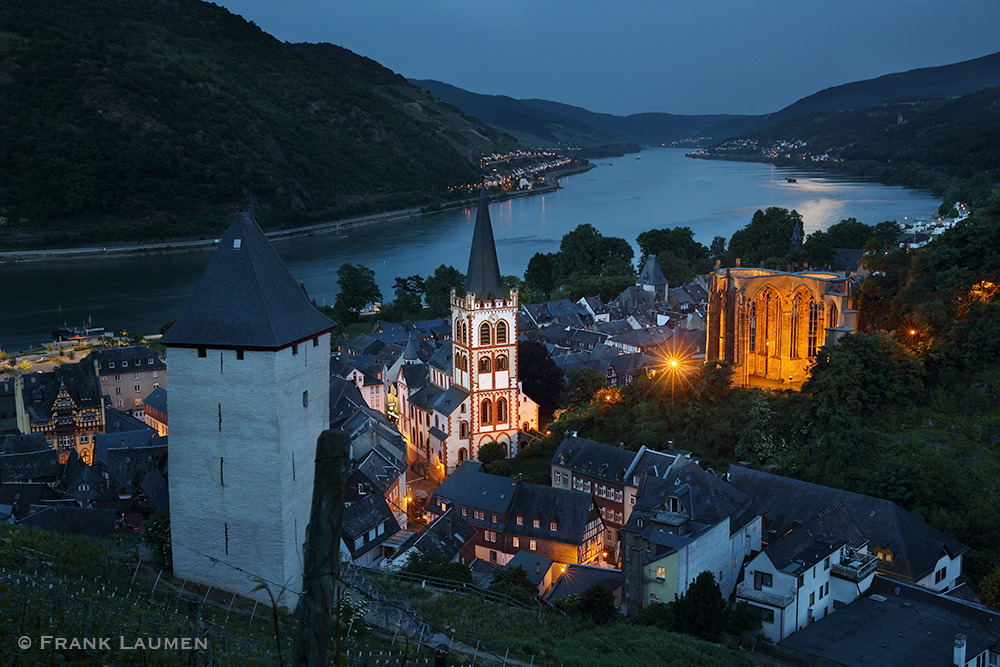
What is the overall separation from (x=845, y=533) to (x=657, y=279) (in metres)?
37.0

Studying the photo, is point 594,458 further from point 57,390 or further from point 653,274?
point 653,274

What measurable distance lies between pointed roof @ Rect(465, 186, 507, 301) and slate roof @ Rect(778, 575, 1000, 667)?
17000 millimetres

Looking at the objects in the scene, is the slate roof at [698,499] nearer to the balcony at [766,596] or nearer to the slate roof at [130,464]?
the balcony at [766,596]

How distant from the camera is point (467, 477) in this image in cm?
2416

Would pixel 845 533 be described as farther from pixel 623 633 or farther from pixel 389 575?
pixel 389 575

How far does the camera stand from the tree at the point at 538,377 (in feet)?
106

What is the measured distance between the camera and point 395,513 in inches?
971

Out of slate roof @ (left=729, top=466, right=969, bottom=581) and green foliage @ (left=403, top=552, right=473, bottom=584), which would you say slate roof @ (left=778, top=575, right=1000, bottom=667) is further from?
green foliage @ (left=403, top=552, right=473, bottom=584)

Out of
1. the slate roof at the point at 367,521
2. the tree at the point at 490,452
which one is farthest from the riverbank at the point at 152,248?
the slate roof at the point at 367,521

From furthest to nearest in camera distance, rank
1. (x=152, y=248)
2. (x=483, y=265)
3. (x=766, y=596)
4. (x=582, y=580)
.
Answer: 1. (x=152, y=248)
2. (x=483, y=265)
3. (x=582, y=580)
4. (x=766, y=596)

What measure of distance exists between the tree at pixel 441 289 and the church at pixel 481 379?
24.1m

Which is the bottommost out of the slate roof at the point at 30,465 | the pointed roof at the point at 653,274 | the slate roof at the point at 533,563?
the slate roof at the point at 533,563

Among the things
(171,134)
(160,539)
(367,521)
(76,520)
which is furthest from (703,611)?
(171,134)

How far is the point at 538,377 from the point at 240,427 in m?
21.6
